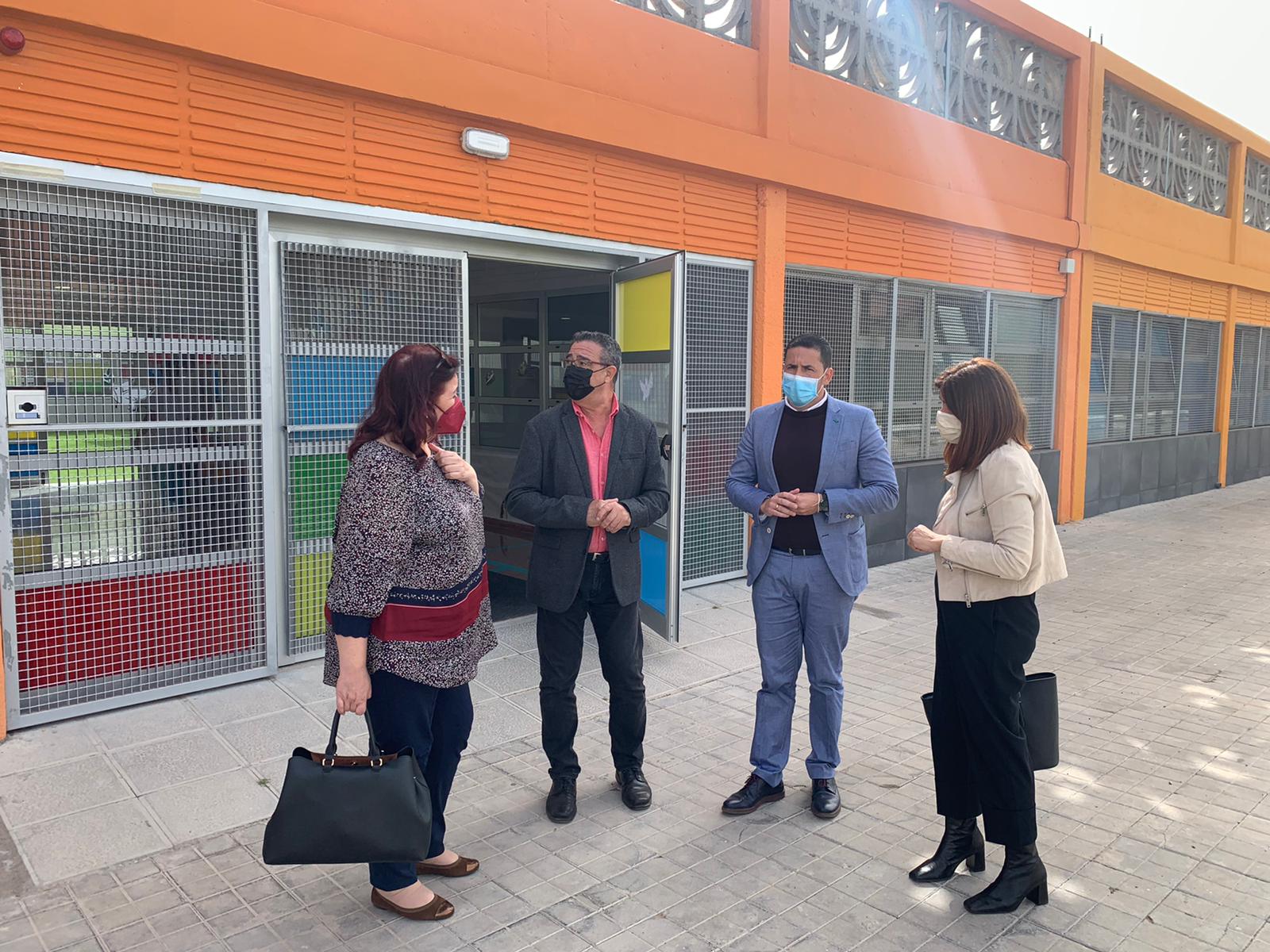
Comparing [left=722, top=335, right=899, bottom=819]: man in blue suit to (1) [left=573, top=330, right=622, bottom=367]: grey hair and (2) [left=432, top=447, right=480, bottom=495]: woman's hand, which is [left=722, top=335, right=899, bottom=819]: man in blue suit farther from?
(2) [left=432, top=447, right=480, bottom=495]: woman's hand

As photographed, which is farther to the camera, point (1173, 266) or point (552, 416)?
point (1173, 266)

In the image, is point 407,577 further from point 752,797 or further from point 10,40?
point 10,40

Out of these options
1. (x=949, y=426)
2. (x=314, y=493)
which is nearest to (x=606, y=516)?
(x=949, y=426)

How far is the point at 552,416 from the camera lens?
13.0 feet

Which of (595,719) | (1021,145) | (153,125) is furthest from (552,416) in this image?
(1021,145)

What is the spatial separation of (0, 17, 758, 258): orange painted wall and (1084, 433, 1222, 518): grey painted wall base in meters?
8.06

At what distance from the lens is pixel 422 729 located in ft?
9.98

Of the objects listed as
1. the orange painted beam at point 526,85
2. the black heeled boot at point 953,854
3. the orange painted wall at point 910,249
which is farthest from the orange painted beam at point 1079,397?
the black heeled boot at point 953,854

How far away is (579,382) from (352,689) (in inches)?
62.5

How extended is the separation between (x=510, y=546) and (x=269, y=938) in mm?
5715

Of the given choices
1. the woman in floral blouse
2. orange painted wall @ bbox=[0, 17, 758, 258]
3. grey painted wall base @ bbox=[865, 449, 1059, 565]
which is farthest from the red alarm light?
grey painted wall base @ bbox=[865, 449, 1059, 565]

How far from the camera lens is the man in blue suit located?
3842 millimetres

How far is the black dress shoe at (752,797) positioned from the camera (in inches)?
151

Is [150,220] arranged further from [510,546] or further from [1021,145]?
[1021,145]
